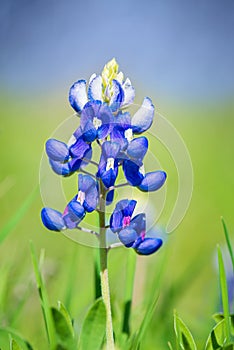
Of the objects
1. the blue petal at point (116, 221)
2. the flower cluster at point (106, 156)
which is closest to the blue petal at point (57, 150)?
the flower cluster at point (106, 156)

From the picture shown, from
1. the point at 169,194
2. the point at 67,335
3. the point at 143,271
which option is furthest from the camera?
the point at 169,194

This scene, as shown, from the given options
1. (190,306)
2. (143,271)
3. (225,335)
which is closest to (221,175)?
(190,306)

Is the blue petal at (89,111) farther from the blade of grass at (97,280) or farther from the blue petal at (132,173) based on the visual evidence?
the blade of grass at (97,280)

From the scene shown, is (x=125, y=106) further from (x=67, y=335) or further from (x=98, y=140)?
(x=67, y=335)

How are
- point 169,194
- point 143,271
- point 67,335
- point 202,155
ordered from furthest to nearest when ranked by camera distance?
point 202,155 < point 169,194 < point 143,271 < point 67,335

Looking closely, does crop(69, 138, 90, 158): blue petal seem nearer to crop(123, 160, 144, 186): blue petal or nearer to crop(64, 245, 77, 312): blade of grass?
crop(123, 160, 144, 186): blue petal

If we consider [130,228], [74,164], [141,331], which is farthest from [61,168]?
[141,331]
